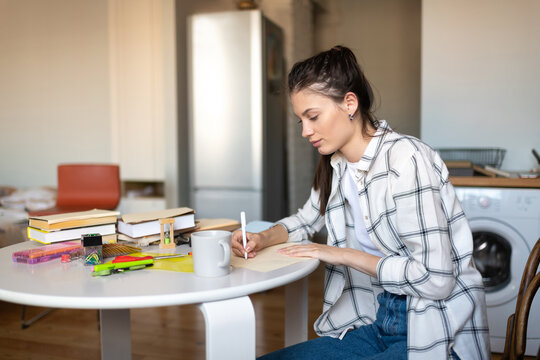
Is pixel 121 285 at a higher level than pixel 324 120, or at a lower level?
lower

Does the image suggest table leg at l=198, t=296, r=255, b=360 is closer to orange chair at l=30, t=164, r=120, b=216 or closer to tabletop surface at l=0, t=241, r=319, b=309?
tabletop surface at l=0, t=241, r=319, b=309

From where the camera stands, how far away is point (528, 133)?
111 inches

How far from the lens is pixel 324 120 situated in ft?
3.83

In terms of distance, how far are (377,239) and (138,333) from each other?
1727mm

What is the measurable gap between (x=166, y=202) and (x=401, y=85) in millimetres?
2908

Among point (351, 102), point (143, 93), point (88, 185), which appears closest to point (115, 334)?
point (351, 102)

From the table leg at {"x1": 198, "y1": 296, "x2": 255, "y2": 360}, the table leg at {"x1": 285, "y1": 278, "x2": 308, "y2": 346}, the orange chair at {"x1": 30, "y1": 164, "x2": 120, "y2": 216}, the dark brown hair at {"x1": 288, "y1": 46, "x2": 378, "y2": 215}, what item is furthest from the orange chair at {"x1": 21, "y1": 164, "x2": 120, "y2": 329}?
the table leg at {"x1": 198, "y1": 296, "x2": 255, "y2": 360}

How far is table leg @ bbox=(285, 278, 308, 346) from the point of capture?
1405 mm

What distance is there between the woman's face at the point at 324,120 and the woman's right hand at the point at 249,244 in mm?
274

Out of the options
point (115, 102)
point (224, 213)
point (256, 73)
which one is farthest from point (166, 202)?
point (256, 73)

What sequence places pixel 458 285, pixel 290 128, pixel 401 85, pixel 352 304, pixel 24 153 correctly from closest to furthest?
1. pixel 458 285
2. pixel 352 304
3. pixel 290 128
4. pixel 24 153
5. pixel 401 85

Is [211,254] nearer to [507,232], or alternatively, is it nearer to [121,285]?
[121,285]

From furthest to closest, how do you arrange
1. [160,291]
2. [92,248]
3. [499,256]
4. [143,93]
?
[143,93]
[499,256]
[92,248]
[160,291]

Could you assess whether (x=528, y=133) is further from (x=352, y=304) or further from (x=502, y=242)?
(x=352, y=304)
